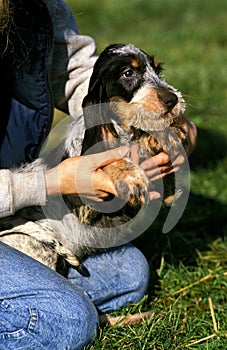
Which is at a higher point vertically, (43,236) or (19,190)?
(19,190)

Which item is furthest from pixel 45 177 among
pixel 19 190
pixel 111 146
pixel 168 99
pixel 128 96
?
pixel 168 99

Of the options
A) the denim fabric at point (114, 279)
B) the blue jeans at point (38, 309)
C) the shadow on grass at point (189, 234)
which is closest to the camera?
the blue jeans at point (38, 309)

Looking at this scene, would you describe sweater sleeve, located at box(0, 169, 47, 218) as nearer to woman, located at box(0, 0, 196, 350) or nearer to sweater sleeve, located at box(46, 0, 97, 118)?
woman, located at box(0, 0, 196, 350)

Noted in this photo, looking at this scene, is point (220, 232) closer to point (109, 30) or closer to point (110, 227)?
point (110, 227)

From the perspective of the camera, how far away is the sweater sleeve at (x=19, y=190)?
293cm

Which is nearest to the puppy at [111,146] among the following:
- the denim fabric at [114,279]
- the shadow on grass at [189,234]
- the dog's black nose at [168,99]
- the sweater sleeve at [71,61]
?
the dog's black nose at [168,99]

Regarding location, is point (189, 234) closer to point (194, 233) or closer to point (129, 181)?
point (194, 233)

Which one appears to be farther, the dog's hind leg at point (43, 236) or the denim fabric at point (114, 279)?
the denim fabric at point (114, 279)

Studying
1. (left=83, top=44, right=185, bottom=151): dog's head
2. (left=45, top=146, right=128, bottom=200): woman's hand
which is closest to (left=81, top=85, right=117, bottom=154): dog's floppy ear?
(left=83, top=44, right=185, bottom=151): dog's head

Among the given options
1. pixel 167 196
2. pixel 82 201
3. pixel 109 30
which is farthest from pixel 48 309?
pixel 109 30

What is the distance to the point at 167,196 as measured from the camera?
3.29 meters

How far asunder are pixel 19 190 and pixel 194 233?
1644 millimetres

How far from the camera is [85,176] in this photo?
114 inches

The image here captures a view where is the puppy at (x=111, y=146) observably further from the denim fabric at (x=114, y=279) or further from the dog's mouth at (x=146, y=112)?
the denim fabric at (x=114, y=279)
